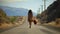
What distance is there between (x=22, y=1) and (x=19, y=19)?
2.37ft

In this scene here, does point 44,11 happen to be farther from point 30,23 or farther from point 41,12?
point 30,23

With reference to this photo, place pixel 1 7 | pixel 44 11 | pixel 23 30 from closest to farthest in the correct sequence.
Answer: pixel 1 7 < pixel 44 11 < pixel 23 30

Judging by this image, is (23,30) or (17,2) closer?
(17,2)

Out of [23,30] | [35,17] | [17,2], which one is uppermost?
[17,2]

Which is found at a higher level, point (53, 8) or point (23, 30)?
point (53, 8)

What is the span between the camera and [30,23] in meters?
7.73

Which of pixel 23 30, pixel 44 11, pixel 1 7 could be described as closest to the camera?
pixel 1 7

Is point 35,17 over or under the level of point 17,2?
under

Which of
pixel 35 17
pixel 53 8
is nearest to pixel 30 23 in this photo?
pixel 35 17

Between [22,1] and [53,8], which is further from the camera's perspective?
[53,8]

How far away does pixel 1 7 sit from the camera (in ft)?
25.0

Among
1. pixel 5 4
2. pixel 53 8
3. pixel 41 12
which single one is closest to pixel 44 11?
pixel 41 12

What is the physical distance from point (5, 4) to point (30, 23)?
102 cm

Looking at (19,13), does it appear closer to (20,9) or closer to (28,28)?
(20,9)
